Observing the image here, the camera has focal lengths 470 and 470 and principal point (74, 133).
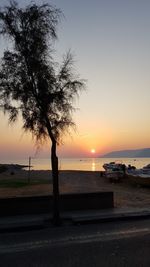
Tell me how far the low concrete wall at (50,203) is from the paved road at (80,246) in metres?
2.85

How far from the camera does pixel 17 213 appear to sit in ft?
55.5

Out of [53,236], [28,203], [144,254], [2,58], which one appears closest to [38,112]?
[2,58]

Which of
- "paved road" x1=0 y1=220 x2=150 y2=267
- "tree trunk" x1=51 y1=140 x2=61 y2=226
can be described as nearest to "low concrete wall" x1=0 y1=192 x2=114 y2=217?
"tree trunk" x1=51 y1=140 x2=61 y2=226

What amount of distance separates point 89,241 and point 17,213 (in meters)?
5.85

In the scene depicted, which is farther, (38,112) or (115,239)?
(38,112)

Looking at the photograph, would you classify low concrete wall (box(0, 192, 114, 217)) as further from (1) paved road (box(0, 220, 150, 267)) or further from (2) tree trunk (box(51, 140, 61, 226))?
(1) paved road (box(0, 220, 150, 267))

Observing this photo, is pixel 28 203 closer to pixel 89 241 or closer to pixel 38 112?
pixel 38 112

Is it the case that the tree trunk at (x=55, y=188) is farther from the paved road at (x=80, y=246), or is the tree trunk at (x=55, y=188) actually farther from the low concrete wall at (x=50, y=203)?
the low concrete wall at (x=50, y=203)

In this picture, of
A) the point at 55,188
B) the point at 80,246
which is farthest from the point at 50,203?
the point at 80,246

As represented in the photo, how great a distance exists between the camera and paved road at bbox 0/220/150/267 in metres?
9.18

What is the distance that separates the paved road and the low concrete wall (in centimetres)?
285

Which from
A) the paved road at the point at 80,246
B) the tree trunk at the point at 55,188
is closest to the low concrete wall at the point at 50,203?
the tree trunk at the point at 55,188

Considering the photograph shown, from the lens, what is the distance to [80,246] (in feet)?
35.7

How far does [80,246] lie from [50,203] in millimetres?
6737
